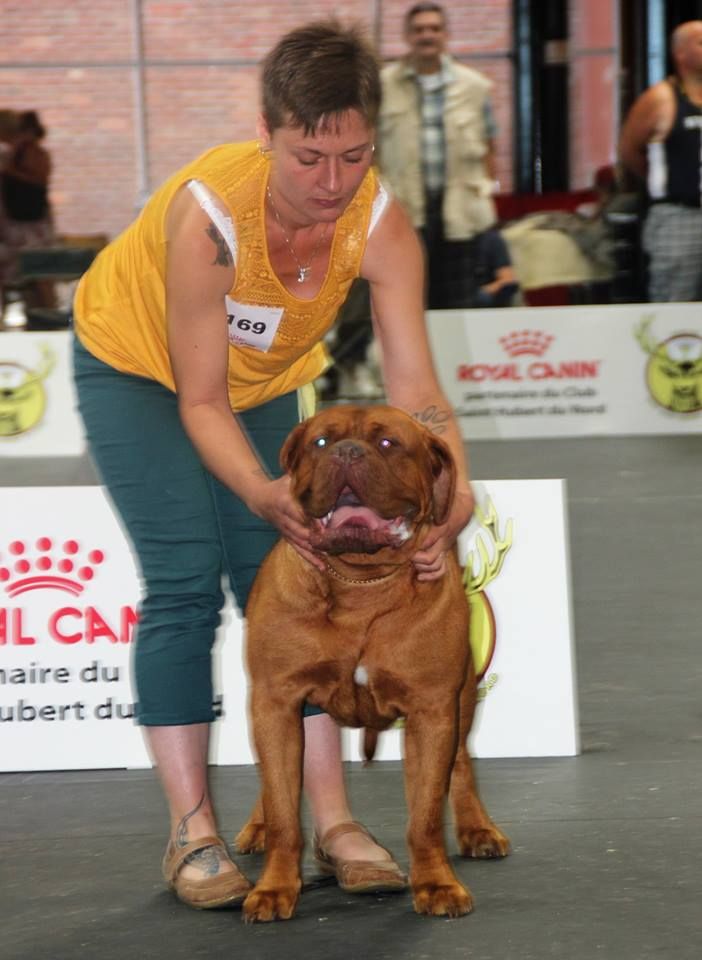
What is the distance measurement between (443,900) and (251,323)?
0.97m

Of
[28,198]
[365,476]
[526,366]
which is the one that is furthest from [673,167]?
[365,476]

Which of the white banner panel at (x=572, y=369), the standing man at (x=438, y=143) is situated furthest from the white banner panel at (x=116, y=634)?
the standing man at (x=438, y=143)

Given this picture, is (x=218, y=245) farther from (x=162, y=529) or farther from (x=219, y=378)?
(x=162, y=529)

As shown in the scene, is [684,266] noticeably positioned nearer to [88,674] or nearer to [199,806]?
[88,674]

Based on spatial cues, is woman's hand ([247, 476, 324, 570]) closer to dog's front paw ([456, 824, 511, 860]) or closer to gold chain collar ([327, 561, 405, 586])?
gold chain collar ([327, 561, 405, 586])

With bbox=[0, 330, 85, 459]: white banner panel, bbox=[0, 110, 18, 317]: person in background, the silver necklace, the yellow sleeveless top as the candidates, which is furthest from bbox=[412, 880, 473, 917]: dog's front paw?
bbox=[0, 110, 18, 317]: person in background

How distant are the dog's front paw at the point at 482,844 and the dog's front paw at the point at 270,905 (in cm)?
41

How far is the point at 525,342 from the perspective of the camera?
853 centimetres

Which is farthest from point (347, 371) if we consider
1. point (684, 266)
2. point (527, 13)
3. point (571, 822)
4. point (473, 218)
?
point (571, 822)

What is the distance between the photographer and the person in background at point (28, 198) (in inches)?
403

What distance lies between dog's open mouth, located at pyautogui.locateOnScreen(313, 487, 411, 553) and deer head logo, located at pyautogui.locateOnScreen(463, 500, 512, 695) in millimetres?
1172

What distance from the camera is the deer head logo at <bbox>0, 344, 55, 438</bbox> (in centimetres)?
820

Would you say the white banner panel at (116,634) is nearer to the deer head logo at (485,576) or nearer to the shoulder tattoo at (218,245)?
the deer head logo at (485,576)

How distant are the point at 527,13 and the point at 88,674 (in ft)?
33.6
